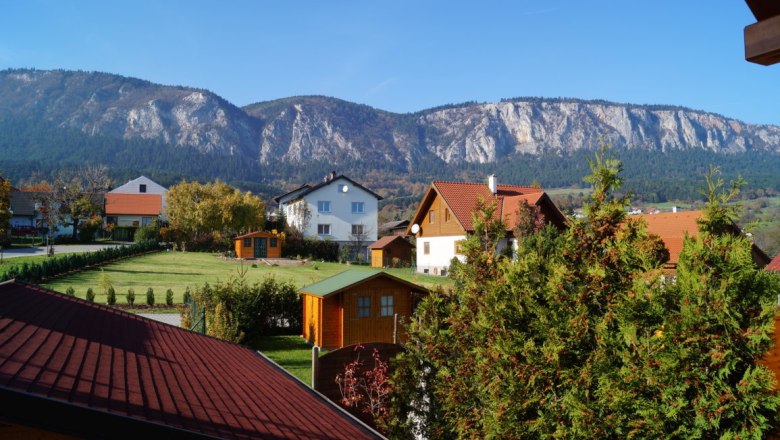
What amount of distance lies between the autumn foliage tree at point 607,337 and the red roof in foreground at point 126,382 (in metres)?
2.32

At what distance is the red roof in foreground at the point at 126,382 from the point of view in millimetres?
2295

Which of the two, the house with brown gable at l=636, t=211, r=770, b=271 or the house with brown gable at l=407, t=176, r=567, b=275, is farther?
the house with brown gable at l=407, t=176, r=567, b=275

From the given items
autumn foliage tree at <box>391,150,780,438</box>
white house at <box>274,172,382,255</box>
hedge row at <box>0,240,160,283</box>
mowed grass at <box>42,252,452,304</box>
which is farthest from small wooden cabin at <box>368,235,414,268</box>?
autumn foliage tree at <box>391,150,780,438</box>

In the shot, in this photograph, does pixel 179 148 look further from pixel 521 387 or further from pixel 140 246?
pixel 521 387

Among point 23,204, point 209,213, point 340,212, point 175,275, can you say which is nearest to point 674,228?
point 175,275

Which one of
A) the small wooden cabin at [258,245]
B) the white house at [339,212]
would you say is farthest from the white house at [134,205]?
the small wooden cabin at [258,245]

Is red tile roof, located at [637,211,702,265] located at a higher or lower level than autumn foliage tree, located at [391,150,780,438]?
higher

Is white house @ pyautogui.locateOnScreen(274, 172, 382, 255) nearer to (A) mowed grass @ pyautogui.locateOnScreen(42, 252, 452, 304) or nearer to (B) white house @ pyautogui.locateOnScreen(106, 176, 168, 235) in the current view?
(A) mowed grass @ pyautogui.locateOnScreen(42, 252, 452, 304)

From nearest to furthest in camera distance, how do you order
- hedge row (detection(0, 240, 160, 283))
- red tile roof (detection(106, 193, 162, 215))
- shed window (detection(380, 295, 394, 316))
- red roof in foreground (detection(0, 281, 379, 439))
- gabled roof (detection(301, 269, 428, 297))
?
1. red roof in foreground (detection(0, 281, 379, 439))
2. gabled roof (detection(301, 269, 428, 297))
3. shed window (detection(380, 295, 394, 316))
4. hedge row (detection(0, 240, 160, 283))
5. red tile roof (detection(106, 193, 162, 215))

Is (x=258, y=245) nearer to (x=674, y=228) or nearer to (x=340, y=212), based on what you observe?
(x=340, y=212)

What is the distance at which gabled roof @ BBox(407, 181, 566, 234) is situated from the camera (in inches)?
1446

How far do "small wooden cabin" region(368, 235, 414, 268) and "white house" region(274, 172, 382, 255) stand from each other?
1032 cm

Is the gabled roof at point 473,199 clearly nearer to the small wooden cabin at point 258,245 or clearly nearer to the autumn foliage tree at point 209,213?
the small wooden cabin at point 258,245

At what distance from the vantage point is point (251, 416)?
164 inches
